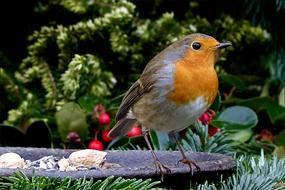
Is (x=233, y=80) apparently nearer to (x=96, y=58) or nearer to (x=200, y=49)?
(x=96, y=58)

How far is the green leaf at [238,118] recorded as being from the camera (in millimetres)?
2701

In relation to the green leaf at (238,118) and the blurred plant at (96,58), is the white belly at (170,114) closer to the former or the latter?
the green leaf at (238,118)

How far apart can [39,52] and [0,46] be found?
45 cm

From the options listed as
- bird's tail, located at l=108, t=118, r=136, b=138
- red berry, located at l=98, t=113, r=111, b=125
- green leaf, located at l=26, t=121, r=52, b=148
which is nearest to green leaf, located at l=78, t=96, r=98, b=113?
red berry, located at l=98, t=113, r=111, b=125

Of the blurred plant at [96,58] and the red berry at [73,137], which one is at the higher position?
the blurred plant at [96,58]

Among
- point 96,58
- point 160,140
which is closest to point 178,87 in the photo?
point 160,140

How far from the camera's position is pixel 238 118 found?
280cm

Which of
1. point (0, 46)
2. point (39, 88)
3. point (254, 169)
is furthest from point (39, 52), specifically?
point (254, 169)

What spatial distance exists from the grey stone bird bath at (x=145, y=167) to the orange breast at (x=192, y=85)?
185 mm

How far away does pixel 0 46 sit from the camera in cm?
355

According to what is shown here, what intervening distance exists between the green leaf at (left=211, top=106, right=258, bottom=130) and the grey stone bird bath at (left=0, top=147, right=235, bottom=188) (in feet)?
2.40

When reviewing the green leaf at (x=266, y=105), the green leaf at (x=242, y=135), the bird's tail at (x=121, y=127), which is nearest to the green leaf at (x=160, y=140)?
the bird's tail at (x=121, y=127)

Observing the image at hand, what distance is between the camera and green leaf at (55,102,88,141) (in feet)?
9.14

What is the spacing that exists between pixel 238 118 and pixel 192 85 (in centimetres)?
73
